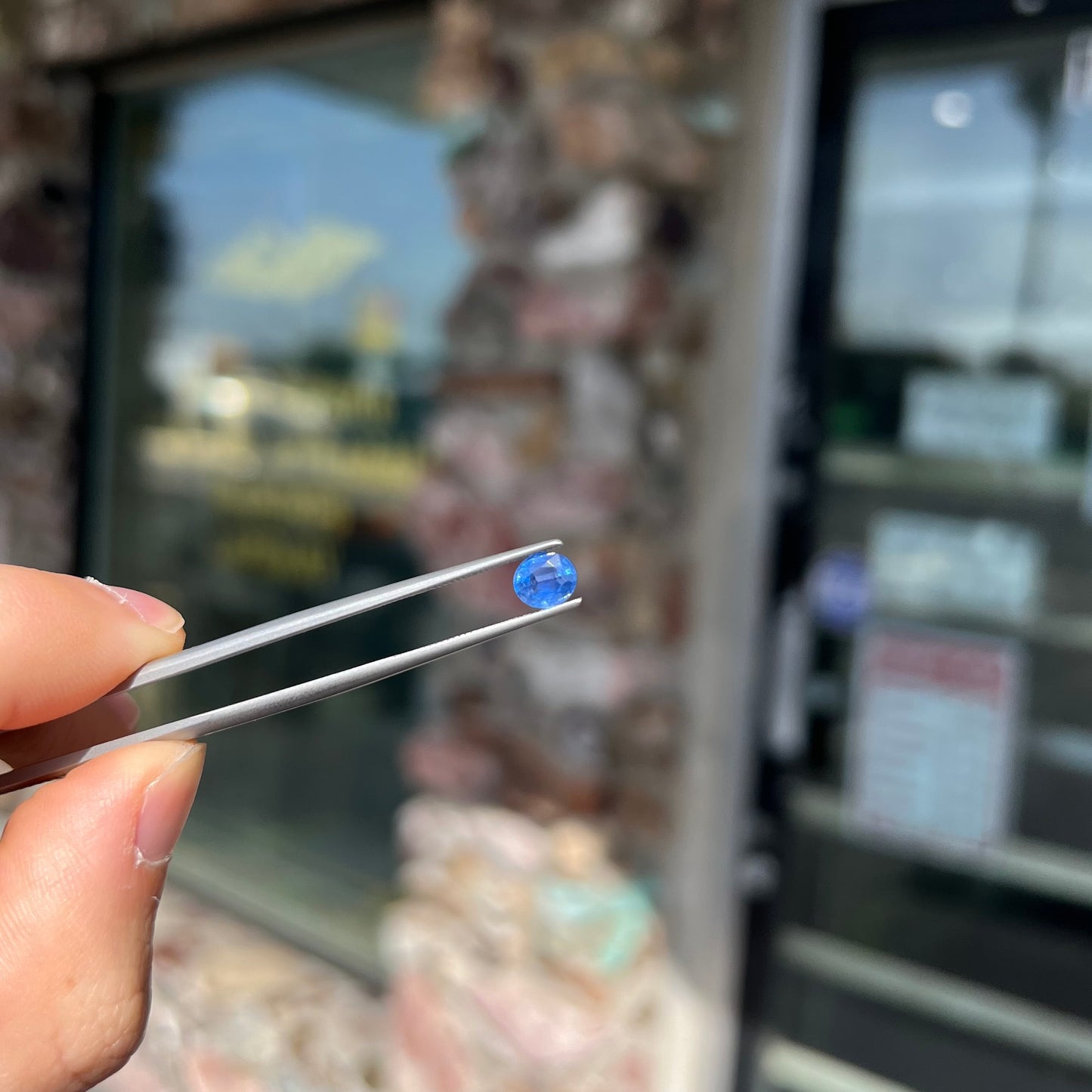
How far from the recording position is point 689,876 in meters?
1.58

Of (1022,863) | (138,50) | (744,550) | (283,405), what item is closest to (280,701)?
(744,550)

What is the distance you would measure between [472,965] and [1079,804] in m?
0.94

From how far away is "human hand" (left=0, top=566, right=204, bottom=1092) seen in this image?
50cm

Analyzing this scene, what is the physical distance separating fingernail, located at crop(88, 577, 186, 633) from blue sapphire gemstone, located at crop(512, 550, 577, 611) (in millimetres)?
181

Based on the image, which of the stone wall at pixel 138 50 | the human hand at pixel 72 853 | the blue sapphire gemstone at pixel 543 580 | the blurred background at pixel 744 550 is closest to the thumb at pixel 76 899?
the human hand at pixel 72 853

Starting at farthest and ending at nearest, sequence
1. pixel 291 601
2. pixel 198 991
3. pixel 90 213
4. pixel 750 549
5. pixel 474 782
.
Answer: pixel 90 213 → pixel 291 601 → pixel 198 991 → pixel 474 782 → pixel 750 549

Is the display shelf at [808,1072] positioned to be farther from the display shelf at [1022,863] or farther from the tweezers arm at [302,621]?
the tweezers arm at [302,621]

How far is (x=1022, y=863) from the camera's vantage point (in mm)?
1432

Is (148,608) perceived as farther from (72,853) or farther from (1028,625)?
(1028,625)

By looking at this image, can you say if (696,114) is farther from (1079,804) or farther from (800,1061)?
(800,1061)

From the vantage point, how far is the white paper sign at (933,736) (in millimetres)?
1439

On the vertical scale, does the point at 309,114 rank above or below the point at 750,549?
above

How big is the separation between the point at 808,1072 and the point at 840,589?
2.50 ft

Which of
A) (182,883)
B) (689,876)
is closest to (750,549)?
(689,876)
